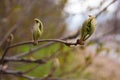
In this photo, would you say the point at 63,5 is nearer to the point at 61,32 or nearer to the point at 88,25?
the point at 61,32

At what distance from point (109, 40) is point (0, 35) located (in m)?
1.20

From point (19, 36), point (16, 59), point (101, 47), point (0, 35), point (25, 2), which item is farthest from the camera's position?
point (19, 36)

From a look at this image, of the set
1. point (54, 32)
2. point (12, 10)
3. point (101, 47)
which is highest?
point (12, 10)

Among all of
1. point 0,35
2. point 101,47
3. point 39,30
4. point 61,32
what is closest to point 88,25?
point 39,30

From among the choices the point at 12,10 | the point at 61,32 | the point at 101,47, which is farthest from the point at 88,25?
the point at 61,32

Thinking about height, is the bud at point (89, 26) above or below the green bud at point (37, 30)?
above

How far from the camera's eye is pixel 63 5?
3.05 meters

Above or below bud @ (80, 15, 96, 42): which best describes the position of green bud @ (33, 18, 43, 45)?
Answer: below

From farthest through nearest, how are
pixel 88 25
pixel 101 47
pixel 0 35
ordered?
pixel 0 35 < pixel 101 47 < pixel 88 25

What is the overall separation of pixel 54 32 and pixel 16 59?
206 centimetres

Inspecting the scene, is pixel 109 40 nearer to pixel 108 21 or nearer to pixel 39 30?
pixel 108 21

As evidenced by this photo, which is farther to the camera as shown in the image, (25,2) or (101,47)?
(25,2)

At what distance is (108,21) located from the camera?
3949 millimetres

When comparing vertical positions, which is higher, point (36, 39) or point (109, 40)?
point (36, 39)
